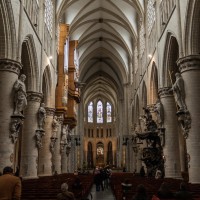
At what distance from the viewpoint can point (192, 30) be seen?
14.8m

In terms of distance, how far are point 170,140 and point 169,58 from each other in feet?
17.3

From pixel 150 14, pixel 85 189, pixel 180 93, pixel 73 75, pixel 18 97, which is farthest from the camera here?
pixel 73 75

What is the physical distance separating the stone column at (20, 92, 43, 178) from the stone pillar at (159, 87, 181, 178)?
27.3 feet

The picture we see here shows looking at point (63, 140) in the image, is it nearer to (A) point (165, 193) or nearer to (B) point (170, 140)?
(B) point (170, 140)

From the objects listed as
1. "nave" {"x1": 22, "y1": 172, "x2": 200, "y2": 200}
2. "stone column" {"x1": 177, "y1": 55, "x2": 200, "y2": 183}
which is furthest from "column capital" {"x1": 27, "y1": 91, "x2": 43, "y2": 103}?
"stone column" {"x1": 177, "y1": 55, "x2": 200, "y2": 183}

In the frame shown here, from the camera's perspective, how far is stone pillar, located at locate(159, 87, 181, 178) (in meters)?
18.8

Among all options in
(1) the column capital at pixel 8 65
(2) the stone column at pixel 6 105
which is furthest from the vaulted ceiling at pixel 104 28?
(2) the stone column at pixel 6 105

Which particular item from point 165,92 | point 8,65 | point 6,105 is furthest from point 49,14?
point 6,105

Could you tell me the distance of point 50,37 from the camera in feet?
85.3

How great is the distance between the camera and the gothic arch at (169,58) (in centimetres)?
1922

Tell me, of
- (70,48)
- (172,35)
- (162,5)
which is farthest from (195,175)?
(70,48)

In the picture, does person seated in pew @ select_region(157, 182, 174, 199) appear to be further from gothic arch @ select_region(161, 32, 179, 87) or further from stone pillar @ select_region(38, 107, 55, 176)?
stone pillar @ select_region(38, 107, 55, 176)

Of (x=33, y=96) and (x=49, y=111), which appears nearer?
(x=33, y=96)

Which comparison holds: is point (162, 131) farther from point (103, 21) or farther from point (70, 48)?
point (103, 21)
